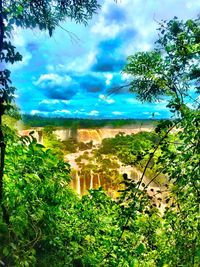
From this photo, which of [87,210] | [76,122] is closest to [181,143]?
[87,210]

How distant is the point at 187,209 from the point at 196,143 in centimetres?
98

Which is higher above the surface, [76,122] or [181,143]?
[76,122]

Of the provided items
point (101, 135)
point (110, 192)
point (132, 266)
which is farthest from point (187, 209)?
point (101, 135)

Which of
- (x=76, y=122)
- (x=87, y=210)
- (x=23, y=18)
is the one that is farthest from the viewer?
(x=76, y=122)

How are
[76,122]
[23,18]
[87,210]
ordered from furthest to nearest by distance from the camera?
[76,122]
[87,210]
[23,18]

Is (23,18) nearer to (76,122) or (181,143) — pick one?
(181,143)

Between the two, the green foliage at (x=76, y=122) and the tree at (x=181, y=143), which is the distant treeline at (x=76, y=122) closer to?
the green foliage at (x=76, y=122)

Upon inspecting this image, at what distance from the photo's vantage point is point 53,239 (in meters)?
4.97

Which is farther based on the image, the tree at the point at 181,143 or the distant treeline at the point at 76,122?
the distant treeline at the point at 76,122

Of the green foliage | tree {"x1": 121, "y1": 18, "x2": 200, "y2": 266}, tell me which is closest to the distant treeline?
the green foliage

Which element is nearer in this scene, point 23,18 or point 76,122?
point 23,18

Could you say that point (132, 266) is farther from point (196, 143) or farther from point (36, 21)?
point (36, 21)

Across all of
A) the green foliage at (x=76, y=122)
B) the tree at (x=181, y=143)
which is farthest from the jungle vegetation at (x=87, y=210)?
the green foliage at (x=76, y=122)

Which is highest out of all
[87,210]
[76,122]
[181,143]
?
[76,122]
